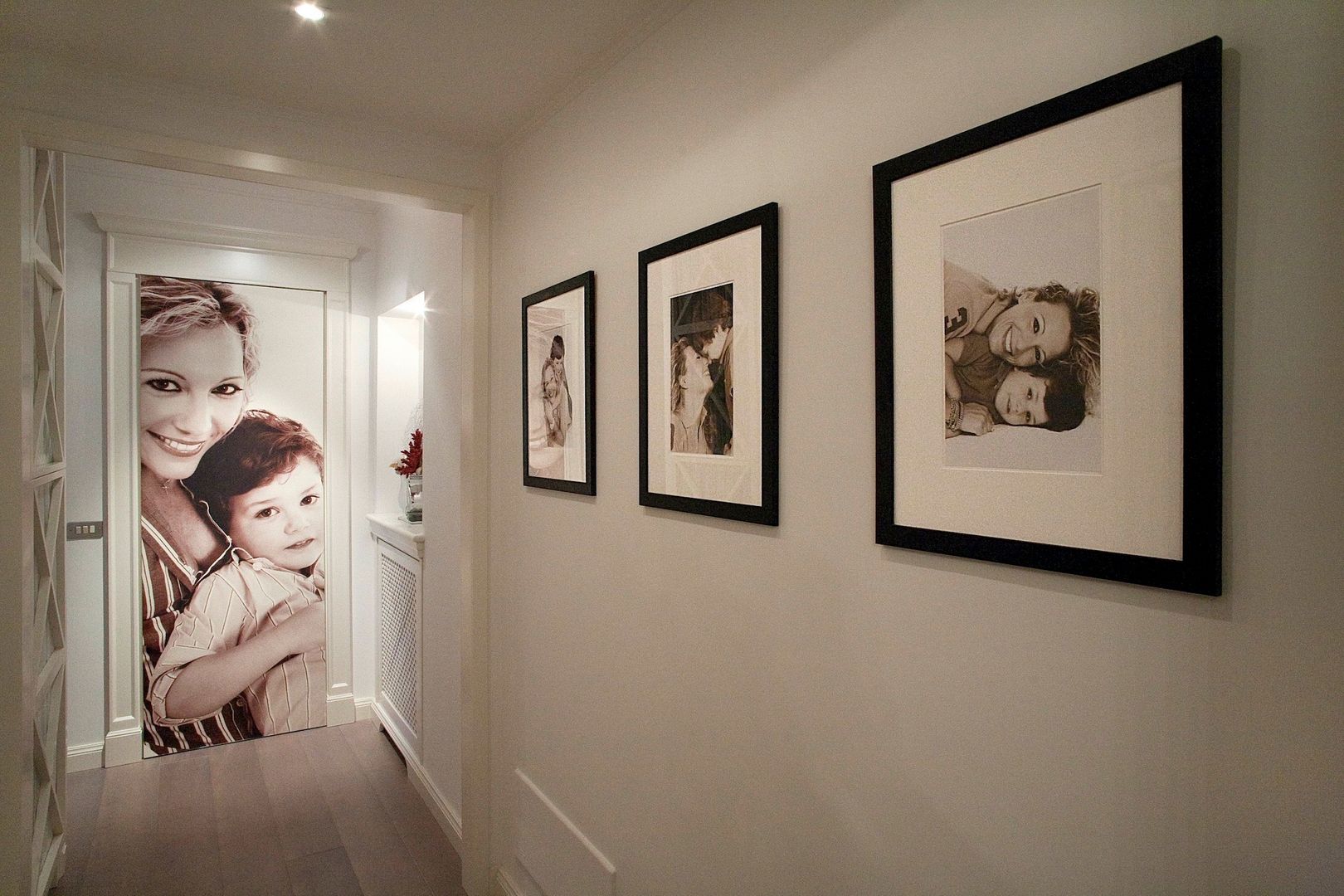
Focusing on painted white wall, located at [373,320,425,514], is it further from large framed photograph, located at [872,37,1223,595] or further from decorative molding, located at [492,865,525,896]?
large framed photograph, located at [872,37,1223,595]

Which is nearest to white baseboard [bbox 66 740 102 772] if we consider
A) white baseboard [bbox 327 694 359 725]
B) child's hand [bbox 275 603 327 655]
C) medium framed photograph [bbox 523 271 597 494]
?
child's hand [bbox 275 603 327 655]

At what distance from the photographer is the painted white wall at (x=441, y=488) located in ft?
9.27

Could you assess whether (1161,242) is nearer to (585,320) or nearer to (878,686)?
(878,686)

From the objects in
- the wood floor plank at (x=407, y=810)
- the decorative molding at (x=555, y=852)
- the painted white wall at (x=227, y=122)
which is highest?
the painted white wall at (x=227, y=122)

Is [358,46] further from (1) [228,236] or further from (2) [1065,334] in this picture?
(1) [228,236]

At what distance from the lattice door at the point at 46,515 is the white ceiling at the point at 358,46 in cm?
50

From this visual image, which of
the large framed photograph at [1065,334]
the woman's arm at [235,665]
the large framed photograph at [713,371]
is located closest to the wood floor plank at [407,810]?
the woman's arm at [235,665]

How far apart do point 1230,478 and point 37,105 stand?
260 centimetres

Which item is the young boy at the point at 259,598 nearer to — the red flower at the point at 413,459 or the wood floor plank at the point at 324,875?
the red flower at the point at 413,459

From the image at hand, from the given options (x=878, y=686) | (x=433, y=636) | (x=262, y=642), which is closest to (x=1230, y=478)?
(x=878, y=686)

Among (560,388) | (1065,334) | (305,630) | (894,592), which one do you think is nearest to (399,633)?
(305,630)

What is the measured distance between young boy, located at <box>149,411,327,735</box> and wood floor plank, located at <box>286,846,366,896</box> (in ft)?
4.14

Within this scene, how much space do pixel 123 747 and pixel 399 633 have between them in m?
1.33

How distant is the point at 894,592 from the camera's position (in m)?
1.17
